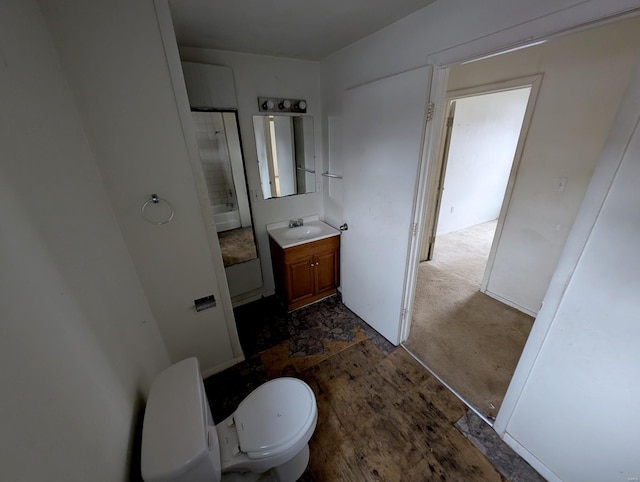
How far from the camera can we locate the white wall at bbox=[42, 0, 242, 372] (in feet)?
3.44

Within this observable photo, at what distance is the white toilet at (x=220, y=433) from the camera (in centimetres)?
83

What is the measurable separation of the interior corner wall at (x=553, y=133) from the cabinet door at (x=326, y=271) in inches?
65.3

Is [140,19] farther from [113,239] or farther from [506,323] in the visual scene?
[506,323]

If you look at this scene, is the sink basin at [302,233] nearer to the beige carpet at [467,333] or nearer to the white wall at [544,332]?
the beige carpet at [467,333]

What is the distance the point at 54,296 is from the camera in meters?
0.68

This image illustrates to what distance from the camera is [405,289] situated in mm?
1822

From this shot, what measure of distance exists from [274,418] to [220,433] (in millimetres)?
258

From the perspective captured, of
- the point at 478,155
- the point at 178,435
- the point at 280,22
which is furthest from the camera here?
the point at 478,155

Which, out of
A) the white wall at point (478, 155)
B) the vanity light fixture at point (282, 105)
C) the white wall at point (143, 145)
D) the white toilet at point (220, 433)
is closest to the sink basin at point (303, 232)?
the white wall at point (143, 145)

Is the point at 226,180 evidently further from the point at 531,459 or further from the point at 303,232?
the point at 531,459

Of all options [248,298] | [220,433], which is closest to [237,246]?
[248,298]

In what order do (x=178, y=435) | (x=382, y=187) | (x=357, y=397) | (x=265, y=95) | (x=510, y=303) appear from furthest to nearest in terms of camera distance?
(x=510, y=303), (x=265, y=95), (x=382, y=187), (x=357, y=397), (x=178, y=435)

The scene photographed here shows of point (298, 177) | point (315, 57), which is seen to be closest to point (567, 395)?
point (298, 177)

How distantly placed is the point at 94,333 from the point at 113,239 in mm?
532
